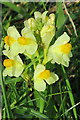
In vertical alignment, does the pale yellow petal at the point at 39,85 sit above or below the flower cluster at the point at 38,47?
below

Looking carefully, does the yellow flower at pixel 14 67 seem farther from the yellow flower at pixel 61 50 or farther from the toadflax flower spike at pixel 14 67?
the yellow flower at pixel 61 50

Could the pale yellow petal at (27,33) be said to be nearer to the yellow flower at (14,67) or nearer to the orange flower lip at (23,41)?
the orange flower lip at (23,41)

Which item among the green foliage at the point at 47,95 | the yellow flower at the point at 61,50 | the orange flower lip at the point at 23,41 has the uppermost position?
the orange flower lip at the point at 23,41

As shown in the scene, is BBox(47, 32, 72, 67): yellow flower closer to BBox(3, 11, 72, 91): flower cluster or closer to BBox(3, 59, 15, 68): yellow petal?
BBox(3, 11, 72, 91): flower cluster

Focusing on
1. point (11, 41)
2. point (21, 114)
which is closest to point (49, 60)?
point (11, 41)

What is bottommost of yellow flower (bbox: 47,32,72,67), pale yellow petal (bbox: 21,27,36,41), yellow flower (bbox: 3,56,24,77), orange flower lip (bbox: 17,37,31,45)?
yellow flower (bbox: 3,56,24,77)

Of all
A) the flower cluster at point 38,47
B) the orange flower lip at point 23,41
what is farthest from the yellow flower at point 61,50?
the orange flower lip at point 23,41

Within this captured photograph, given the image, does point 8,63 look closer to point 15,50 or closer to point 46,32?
point 15,50

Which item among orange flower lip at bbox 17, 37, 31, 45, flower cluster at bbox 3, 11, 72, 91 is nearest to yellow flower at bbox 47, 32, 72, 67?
flower cluster at bbox 3, 11, 72, 91
